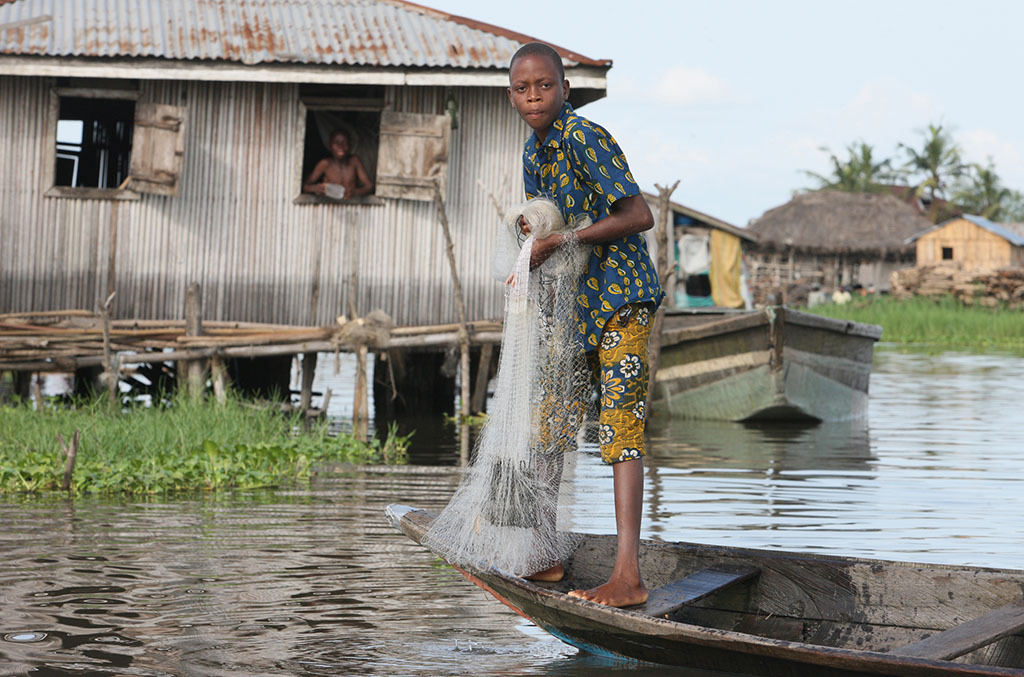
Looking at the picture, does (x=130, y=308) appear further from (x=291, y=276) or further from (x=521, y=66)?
(x=521, y=66)

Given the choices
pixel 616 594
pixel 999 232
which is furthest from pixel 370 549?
pixel 999 232

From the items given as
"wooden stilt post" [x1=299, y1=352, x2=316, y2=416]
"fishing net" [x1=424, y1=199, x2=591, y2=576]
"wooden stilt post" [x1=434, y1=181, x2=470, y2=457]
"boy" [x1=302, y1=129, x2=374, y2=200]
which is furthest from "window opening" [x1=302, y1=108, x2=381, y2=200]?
"fishing net" [x1=424, y1=199, x2=591, y2=576]

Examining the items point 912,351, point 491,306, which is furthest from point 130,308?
point 912,351

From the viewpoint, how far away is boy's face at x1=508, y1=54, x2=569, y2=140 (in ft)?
13.4

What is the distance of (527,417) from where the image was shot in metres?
4.33

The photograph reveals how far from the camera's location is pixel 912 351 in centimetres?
2553

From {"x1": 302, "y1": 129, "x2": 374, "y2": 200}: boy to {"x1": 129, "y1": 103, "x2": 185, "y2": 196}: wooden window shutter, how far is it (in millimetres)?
1219

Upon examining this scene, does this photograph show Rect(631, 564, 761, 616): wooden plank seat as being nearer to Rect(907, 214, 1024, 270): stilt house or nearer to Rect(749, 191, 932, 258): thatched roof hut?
Rect(749, 191, 932, 258): thatched roof hut

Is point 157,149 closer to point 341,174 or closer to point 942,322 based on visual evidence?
point 341,174

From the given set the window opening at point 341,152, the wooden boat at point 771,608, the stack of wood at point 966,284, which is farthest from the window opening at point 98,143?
the stack of wood at point 966,284

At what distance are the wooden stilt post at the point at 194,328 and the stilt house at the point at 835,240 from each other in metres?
28.7

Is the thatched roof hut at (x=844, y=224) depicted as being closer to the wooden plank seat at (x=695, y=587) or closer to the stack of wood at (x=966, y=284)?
the stack of wood at (x=966, y=284)

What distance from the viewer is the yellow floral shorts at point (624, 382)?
13.7 ft

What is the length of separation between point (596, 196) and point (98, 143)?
10.8 m
